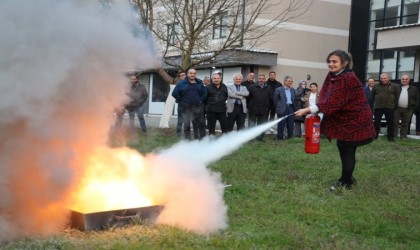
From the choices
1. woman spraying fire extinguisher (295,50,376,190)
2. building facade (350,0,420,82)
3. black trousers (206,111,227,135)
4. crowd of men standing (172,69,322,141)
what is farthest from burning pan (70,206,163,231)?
building facade (350,0,420,82)

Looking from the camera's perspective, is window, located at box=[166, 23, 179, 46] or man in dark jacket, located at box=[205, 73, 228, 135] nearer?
man in dark jacket, located at box=[205, 73, 228, 135]

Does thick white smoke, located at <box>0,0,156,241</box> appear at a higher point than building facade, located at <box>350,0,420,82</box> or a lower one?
lower

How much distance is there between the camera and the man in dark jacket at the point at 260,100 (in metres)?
14.1

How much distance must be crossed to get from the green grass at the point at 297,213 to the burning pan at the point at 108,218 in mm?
82

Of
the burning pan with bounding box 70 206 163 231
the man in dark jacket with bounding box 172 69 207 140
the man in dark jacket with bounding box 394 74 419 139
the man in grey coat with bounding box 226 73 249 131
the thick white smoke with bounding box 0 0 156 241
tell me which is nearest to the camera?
the thick white smoke with bounding box 0 0 156 241

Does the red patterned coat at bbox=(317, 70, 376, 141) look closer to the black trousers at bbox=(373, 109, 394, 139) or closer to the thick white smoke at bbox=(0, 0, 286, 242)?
the thick white smoke at bbox=(0, 0, 286, 242)

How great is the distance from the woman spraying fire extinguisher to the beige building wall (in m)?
21.3

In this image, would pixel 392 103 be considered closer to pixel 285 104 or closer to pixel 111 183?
pixel 285 104

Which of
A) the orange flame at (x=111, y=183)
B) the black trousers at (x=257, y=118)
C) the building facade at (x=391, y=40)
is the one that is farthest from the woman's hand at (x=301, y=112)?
the building facade at (x=391, y=40)

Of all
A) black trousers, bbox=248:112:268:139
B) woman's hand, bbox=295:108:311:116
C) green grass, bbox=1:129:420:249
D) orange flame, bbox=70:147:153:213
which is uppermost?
woman's hand, bbox=295:108:311:116

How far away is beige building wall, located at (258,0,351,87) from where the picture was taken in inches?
1142

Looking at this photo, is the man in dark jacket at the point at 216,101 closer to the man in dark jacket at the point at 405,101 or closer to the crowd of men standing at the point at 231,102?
the crowd of men standing at the point at 231,102

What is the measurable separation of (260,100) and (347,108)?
706 cm

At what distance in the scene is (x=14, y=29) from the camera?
4.18m
